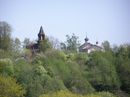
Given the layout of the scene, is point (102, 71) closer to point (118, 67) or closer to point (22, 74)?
point (118, 67)

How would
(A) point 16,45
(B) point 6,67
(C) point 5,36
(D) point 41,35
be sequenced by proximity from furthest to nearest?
(D) point 41,35 → (A) point 16,45 → (C) point 5,36 → (B) point 6,67

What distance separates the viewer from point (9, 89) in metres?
29.7

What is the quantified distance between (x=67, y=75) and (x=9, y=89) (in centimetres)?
960

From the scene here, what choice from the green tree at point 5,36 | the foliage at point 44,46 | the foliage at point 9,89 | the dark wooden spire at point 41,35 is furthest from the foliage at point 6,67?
the dark wooden spire at point 41,35

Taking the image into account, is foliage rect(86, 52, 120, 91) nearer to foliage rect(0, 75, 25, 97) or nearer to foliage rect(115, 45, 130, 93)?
foliage rect(115, 45, 130, 93)

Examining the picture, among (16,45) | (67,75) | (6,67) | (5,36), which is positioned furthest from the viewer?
(16,45)

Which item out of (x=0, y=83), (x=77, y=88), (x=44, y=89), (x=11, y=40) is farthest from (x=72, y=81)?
(x=11, y=40)

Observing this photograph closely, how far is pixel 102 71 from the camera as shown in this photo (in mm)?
40188

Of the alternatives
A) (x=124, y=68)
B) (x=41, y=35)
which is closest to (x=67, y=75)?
(x=124, y=68)

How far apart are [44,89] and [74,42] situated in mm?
34101

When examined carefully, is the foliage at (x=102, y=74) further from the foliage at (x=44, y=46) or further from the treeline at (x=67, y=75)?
the foliage at (x=44, y=46)

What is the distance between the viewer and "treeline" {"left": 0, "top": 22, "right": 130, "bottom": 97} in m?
31.1

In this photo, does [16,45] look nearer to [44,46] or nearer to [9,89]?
[44,46]

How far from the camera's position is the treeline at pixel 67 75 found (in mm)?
31069
